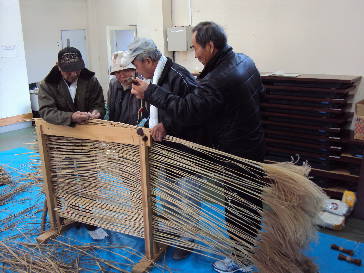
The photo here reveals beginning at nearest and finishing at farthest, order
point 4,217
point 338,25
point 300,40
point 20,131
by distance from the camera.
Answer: point 4,217 < point 338,25 < point 300,40 < point 20,131

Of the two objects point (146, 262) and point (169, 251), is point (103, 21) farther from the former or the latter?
point (146, 262)

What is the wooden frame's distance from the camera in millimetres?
2129

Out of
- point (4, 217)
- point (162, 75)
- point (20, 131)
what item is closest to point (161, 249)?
point (162, 75)

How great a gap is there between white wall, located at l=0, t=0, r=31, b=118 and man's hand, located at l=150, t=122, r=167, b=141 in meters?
4.70

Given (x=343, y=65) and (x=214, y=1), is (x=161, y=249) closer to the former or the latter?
(x=343, y=65)

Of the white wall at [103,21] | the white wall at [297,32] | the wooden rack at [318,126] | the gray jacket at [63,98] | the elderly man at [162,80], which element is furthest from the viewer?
the white wall at [103,21]

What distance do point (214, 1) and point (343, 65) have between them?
1.78 meters

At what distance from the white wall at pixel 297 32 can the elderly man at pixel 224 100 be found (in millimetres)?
1863

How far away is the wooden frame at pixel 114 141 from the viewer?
213 centimetres

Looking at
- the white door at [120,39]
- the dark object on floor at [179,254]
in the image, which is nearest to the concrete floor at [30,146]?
the dark object on floor at [179,254]

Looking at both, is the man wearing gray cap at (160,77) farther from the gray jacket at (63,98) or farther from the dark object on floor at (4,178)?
the dark object on floor at (4,178)

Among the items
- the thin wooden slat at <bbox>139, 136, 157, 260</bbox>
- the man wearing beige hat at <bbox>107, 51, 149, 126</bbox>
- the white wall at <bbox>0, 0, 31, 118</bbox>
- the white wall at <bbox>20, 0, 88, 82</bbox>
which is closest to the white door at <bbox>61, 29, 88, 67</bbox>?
the white wall at <bbox>20, 0, 88, 82</bbox>

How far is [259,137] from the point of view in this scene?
212cm

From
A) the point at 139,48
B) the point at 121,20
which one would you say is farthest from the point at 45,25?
the point at 139,48
